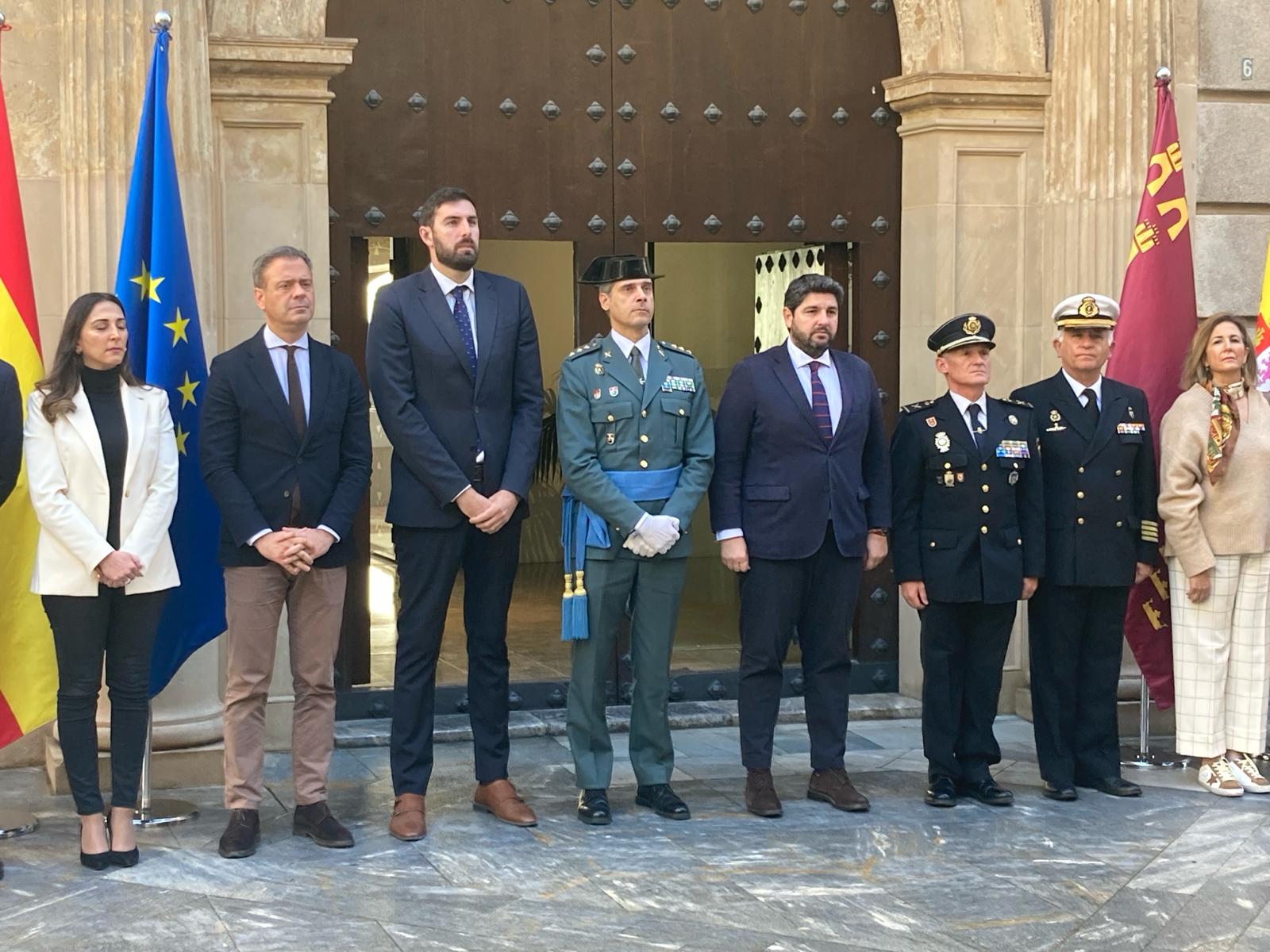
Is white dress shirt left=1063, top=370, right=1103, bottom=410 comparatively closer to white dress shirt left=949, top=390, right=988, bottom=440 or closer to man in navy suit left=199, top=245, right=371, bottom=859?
white dress shirt left=949, top=390, right=988, bottom=440

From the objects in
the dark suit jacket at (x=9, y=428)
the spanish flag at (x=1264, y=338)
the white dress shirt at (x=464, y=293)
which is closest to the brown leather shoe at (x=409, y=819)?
the white dress shirt at (x=464, y=293)

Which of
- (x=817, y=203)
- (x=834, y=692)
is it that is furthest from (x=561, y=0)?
(x=834, y=692)

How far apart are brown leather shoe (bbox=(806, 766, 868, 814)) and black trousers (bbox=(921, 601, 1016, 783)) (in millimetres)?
299

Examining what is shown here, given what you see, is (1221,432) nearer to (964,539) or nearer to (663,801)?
(964,539)

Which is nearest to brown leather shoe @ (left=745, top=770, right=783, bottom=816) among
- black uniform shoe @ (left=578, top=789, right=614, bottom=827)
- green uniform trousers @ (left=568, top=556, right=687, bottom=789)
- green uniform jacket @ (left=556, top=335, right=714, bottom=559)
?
green uniform trousers @ (left=568, top=556, right=687, bottom=789)

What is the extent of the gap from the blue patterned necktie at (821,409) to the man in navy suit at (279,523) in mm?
1589

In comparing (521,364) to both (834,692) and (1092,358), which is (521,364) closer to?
(834,692)

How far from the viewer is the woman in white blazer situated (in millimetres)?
5297

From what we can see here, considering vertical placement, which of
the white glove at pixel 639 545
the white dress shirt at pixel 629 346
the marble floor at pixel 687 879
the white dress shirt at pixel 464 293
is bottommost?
the marble floor at pixel 687 879

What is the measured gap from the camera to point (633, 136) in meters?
7.54

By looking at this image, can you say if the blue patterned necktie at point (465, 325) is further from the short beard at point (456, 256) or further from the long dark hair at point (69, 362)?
the long dark hair at point (69, 362)

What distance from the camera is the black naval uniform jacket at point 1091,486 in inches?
246

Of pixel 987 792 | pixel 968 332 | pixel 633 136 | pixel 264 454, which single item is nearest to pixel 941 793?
pixel 987 792

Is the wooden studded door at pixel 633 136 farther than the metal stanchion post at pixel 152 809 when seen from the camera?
Yes
